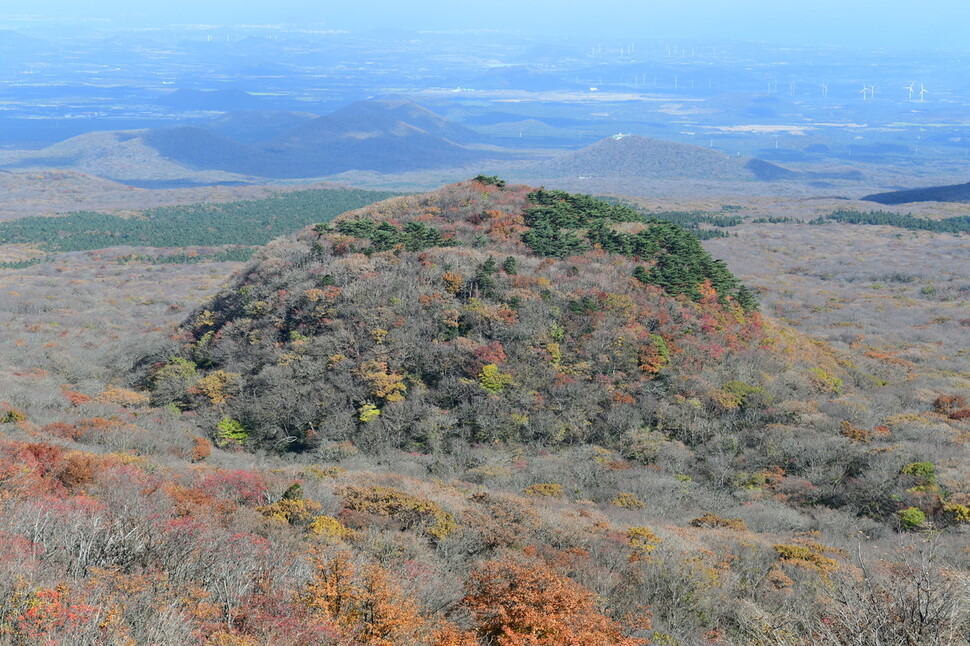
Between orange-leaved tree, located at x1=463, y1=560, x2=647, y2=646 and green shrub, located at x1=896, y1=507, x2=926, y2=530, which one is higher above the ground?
orange-leaved tree, located at x1=463, y1=560, x2=647, y2=646

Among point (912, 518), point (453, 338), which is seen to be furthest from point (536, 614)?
point (453, 338)

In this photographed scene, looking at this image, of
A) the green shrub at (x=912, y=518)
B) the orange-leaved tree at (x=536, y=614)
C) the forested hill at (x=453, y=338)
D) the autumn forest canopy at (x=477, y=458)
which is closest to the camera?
the orange-leaved tree at (x=536, y=614)

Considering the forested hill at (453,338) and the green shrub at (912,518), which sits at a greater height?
the forested hill at (453,338)

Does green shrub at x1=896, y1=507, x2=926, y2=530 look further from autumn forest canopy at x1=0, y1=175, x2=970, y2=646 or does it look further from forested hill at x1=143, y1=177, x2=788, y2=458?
forested hill at x1=143, y1=177, x2=788, y2=458

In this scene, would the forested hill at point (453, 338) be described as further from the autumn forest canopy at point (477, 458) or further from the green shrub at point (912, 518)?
the green shrub at point (912, 518)

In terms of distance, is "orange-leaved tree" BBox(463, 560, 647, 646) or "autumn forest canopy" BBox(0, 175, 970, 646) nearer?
"orange-leaved tree" BBox(463, 560, 647, 646)

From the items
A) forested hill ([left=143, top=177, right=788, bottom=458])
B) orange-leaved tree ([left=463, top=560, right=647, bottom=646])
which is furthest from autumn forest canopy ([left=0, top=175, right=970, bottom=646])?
forested hill ([left=143, top=177, right=788, bottom=458])

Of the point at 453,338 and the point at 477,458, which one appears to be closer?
the point at 477,458

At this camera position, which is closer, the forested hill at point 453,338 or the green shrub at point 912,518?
the green shrub at point 912,518

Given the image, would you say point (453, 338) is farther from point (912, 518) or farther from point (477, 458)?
point (912, 518)

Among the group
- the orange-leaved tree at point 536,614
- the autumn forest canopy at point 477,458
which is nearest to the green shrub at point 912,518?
the autumn forest canopy at point 477,458
